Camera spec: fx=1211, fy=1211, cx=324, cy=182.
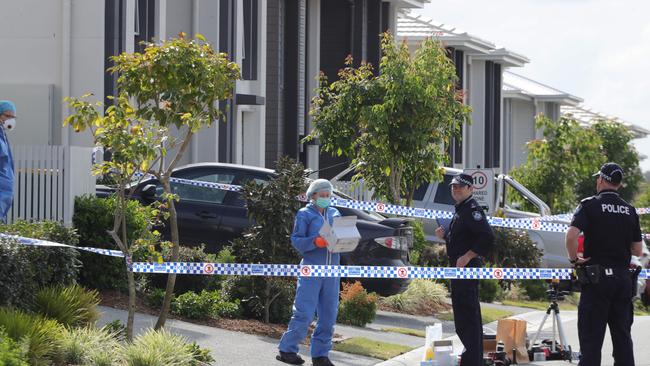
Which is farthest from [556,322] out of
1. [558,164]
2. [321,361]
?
[558,164]

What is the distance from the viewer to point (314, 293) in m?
11.1

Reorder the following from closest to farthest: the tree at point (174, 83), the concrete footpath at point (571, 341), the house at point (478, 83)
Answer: the tree at point (174, 83), the concrete footpath at point (571, 341), the house at point (478, 83)

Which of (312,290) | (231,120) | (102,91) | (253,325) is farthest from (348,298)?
(231,120)

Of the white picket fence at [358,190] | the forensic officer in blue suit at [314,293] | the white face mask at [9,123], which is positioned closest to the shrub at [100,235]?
the white face mask at [9,123]

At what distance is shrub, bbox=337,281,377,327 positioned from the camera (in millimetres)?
14422

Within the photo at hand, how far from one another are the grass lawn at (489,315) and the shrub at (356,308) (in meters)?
2.17

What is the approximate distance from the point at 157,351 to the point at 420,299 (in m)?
7.59

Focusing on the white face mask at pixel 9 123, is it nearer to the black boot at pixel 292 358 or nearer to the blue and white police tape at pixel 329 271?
the blue and white police tape at pixel 329 271

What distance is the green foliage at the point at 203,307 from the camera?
13.2 meters

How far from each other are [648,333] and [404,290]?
3285 mm

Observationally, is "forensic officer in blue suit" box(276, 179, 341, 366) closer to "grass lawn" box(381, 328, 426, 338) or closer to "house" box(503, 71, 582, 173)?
"grass lawn" box(381, 328, 426, 338)

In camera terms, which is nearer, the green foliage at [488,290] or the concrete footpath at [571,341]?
the concrete footpath at [571,341]

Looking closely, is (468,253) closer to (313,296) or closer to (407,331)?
(313,296)

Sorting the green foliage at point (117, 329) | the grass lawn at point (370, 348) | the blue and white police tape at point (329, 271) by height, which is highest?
the blue and white police tape at point (329, 271)
